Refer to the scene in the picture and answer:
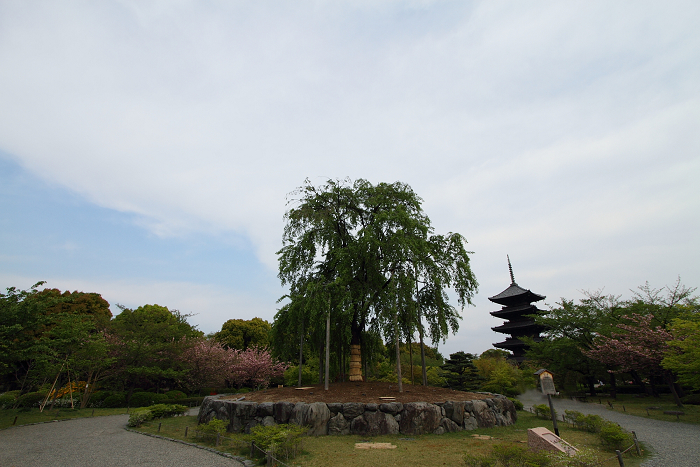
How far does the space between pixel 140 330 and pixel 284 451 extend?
19.6m

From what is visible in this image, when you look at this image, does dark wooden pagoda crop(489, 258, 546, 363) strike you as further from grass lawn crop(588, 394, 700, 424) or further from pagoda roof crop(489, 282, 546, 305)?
grass lawn crop(588, 394, 700, 424)

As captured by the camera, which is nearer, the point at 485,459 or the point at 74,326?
the point at 485,459

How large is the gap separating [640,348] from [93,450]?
83.6ft

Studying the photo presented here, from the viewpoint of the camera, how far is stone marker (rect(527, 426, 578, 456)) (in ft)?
24.2

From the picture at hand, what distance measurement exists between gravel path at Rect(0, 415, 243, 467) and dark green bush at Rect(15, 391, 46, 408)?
24.2 feet

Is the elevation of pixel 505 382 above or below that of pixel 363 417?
above

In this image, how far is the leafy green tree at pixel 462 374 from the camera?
26.0 meters

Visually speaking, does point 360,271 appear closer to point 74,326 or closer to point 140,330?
point 74,326

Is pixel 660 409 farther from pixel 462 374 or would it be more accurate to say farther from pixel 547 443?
pixel 547 443

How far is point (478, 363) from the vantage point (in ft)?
105

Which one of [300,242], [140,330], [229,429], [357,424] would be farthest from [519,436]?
[140,330]

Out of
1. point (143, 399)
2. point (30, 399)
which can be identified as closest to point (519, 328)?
point (143, 399)

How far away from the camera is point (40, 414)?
17.5 metres

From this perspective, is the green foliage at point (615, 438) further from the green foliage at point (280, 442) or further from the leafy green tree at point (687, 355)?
the green foliage at point (280, 442)
